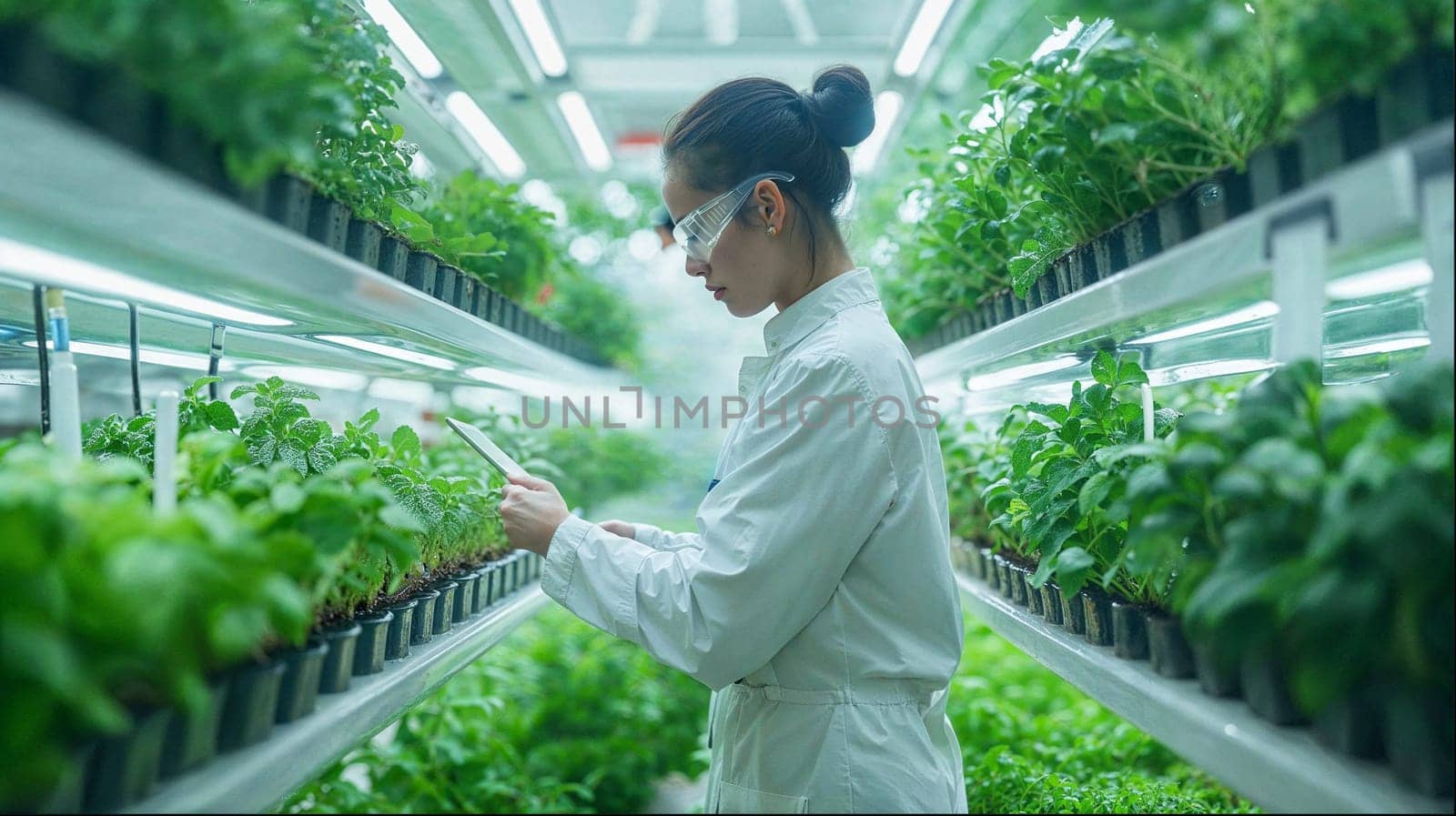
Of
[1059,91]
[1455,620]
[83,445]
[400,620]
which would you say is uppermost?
[1059,91]

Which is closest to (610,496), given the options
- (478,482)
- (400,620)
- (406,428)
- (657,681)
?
(657,681)

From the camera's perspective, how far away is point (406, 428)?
1.64 metres

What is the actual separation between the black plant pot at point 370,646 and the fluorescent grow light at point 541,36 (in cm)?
162

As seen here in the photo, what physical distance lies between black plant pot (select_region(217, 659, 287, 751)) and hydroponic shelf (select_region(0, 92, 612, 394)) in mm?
401

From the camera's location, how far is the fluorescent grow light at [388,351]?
149 centimetres

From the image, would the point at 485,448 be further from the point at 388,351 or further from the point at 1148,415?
the point at 1148,415

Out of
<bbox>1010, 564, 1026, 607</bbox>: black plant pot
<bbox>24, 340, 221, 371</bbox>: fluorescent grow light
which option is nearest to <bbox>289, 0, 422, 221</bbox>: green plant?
<bbox>24, 340, 221, 371</bbox>: fluorescent grow light

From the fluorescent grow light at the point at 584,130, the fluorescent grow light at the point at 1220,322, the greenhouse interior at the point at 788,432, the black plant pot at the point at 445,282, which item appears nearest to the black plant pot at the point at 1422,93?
the greenhouse interior at the point at 788,432

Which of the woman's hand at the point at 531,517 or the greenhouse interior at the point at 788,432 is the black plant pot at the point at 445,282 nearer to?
the greenhouse interior at the point at 788,432

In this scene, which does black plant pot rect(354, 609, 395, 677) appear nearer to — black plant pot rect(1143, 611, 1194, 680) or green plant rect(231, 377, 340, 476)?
green plant rect(231, 377, 340, 476)

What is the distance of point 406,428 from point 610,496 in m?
2.07

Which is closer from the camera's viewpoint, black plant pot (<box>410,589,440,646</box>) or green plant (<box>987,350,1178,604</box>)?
green plant (<box>987,350,1178,604</box>)

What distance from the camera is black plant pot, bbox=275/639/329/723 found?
95 cm

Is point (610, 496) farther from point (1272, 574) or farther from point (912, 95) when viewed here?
point (1272, 574)
